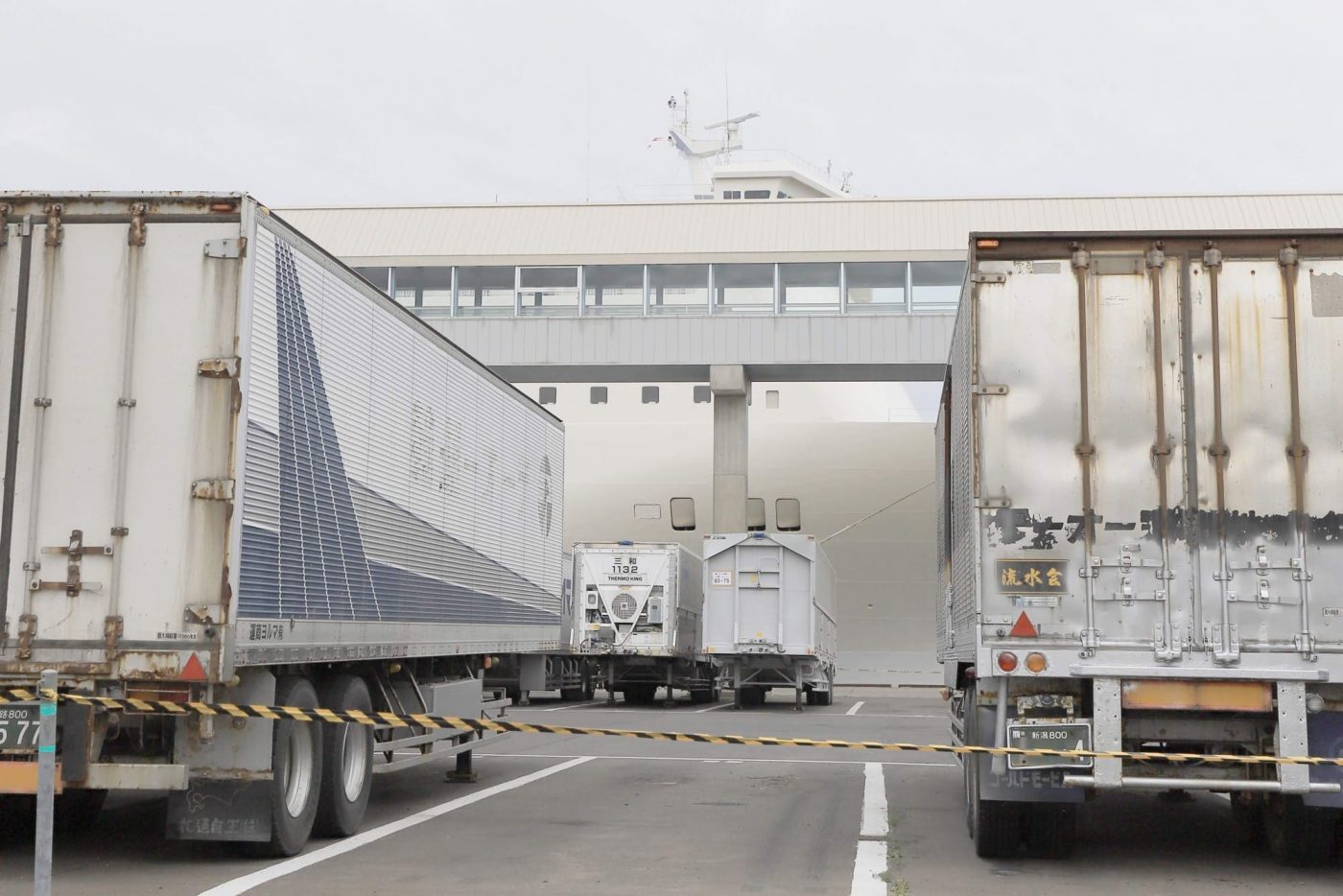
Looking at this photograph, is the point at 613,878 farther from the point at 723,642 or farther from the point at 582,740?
the point at 723,642

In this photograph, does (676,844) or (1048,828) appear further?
(676,844)

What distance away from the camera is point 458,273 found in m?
35.9

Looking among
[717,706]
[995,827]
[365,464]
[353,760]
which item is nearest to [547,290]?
[717,706]

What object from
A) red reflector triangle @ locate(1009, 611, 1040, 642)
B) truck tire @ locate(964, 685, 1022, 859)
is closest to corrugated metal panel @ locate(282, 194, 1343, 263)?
truck tire @ locate(964, 685, 1022, 859)

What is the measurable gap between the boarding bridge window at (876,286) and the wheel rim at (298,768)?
1045 inches

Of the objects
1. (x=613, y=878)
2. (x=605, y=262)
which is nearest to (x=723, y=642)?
(x=605, y=262)

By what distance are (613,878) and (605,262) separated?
2761 centimetres

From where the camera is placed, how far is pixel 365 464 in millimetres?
10148

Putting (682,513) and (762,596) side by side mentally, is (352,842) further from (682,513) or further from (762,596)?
(762,596)

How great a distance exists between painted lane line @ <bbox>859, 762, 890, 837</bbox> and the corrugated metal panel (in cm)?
2107

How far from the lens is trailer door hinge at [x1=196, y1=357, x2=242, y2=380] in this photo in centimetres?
826

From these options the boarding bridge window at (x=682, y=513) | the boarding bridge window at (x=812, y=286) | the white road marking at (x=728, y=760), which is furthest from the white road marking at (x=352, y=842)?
the boarding bridge window at (x=812, y=286)

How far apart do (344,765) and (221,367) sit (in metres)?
3.09

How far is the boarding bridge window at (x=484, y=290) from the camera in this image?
3562 cm
